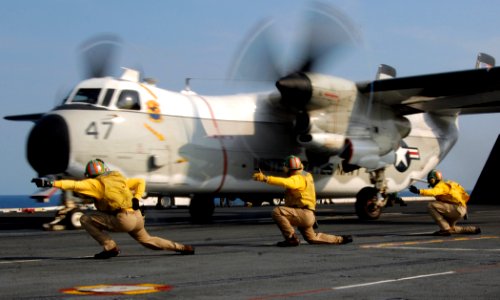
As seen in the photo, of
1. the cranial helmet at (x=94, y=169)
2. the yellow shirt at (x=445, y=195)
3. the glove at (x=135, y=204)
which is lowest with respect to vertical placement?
the yellow shirt at (x=445, y=195)

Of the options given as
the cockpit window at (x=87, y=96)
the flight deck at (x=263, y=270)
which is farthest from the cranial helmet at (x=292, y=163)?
the cockpit window at (x=87, y=96)

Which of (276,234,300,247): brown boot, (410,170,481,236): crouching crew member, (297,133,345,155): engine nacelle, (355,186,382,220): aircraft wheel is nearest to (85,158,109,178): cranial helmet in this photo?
(276,234,300,247): brown boot

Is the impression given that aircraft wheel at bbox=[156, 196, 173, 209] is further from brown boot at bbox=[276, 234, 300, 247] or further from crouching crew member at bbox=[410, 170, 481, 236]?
brown boot at bbox=[276, 234, 300, 247]

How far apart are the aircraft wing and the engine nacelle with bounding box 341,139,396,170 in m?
1.83

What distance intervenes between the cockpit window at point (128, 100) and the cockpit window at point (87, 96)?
2.23 feet

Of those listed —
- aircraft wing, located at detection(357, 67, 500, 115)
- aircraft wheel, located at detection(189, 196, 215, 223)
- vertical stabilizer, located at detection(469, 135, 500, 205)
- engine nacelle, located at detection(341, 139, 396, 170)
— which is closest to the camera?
aircraft wing, located at detection(357, 67, 500, 115)

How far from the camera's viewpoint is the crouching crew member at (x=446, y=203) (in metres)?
16.9

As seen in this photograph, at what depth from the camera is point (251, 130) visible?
2452 centimetres

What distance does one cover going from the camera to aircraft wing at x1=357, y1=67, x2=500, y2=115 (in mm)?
23406

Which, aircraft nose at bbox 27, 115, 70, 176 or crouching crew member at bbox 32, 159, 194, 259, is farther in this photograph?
aircraft nose at bbox 27, 115, 70, 176

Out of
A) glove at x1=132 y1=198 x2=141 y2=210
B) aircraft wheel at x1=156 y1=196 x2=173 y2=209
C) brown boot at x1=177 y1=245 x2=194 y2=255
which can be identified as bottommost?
aircraft wheel at x1=156 y1=196 x2=173 y2=209

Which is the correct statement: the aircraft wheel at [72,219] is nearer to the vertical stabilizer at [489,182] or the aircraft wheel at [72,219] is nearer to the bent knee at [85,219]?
the bent knee at [85,219]

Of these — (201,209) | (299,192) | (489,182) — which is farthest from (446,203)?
(489,182)

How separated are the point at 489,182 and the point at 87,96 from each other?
A: 38.8 meters
